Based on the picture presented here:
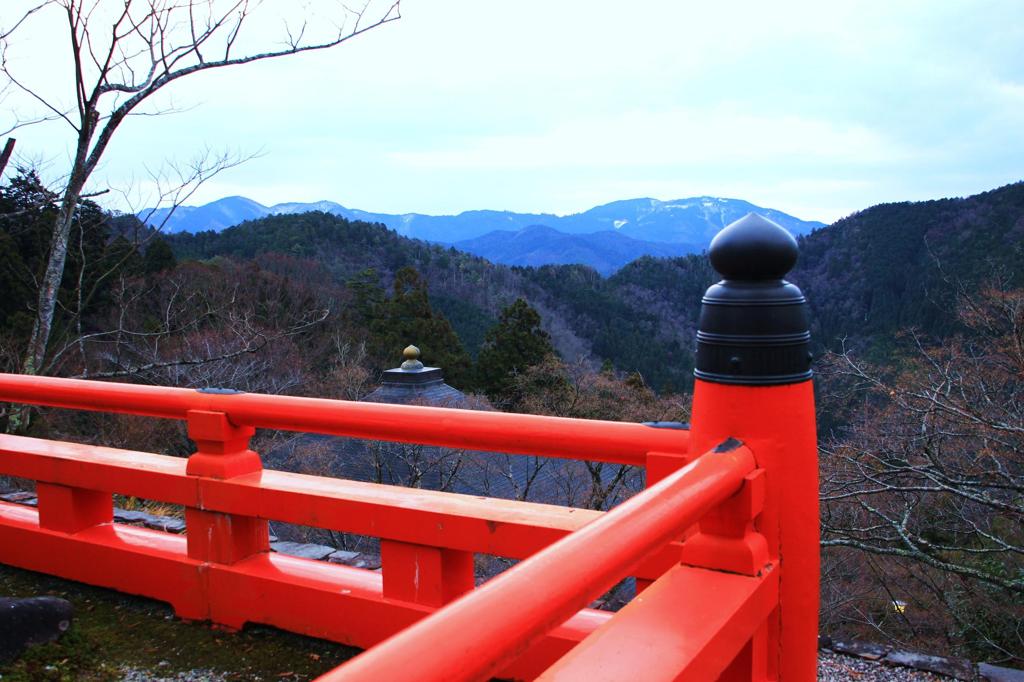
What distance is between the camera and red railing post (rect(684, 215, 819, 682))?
1.54 m

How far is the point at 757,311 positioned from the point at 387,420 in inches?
45.6

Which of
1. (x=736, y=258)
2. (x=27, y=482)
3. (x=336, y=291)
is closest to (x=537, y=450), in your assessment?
(x=736, y=258)

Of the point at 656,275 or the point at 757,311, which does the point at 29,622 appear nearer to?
the point at 757,311

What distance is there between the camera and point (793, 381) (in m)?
1.57

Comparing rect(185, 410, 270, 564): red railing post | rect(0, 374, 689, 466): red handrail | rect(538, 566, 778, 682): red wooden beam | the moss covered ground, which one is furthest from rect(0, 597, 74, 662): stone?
rect(538, 566, 778, 682): red wooden beam

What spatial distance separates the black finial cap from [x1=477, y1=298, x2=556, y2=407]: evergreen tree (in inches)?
1074

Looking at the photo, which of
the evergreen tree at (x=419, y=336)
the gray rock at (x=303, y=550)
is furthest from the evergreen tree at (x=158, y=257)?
the gray rock at (x=303, y=550)

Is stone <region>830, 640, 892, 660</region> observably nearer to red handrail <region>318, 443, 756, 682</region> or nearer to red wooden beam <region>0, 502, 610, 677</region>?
red wooden beam <region>0, 502, 610, 677</region>

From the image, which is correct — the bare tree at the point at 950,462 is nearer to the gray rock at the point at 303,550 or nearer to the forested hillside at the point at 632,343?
the forested hillside at the point at 632,343

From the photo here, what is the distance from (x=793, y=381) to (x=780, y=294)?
18cm

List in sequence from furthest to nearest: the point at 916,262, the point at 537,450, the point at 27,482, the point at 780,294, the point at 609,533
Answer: the point at 916,262 < the point at 27,482 < the point at 537,450 < the point at 780,294 < the point at 609,533

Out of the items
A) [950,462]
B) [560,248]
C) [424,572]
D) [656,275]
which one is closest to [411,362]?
[950,462]

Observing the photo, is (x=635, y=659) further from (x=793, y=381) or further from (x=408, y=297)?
(x=408, y=297)

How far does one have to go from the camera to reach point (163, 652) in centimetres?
263
